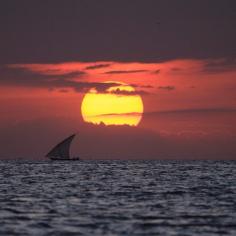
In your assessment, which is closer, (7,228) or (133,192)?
(7,228)

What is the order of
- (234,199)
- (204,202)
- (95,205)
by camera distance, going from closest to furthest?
(95,205) → (204,202) → (234,199)

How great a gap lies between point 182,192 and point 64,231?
3160 centimetres

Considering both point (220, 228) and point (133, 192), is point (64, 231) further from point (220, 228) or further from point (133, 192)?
point (133, 192)

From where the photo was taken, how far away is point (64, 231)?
3928 centimetres

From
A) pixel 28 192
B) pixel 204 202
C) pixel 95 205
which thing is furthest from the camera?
pixel 28 192

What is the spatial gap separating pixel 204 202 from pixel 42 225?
2013 cm

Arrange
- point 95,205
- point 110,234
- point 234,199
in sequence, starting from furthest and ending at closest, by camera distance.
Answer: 1. point 234,199
2. point 95,205
3. point 110,234

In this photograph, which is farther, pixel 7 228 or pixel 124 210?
pixel 124 210

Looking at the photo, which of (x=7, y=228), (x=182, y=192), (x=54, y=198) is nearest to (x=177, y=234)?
(x=7, y=228)

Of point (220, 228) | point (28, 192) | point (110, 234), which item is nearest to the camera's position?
point (110, 234)

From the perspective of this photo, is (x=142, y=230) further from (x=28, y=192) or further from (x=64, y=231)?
(x=28, y=192)

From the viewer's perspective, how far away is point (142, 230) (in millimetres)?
39812

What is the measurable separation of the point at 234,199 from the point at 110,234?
85.7 feet

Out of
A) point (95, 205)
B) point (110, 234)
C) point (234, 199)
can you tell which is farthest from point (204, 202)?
point (110, 234)
